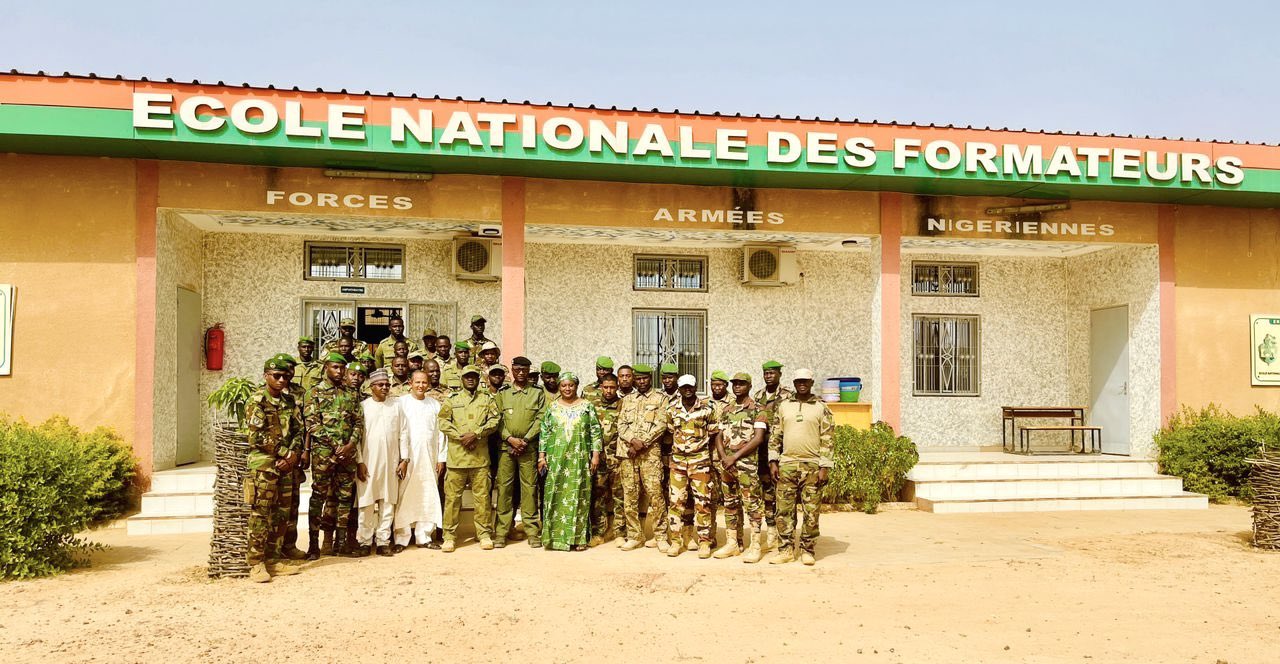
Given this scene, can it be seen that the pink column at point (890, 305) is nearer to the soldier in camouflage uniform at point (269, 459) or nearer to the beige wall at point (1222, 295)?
the beige wall at point (1222, 295)

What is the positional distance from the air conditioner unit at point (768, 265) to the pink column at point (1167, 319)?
4.70 meters

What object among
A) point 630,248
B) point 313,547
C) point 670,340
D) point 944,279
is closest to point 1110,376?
point 944,279

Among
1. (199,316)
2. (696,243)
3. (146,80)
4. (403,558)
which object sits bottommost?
(403,558)

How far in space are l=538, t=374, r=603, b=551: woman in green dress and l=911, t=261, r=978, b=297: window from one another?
6915mm

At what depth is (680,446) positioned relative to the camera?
7.04 meters

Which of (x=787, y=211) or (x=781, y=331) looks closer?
(x=787, y=211)

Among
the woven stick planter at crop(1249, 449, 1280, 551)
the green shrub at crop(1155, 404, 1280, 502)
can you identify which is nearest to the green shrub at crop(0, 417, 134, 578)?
the woven stick planter at crop(1249, 449, 1280, 551)

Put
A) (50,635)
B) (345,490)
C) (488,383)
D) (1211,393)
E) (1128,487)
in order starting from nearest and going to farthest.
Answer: (50,635)
(345,490)
(488,383)
(1128,487)
(1211,393)

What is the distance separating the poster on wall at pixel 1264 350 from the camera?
1108cm

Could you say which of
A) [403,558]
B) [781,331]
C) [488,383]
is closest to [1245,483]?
[781,331]

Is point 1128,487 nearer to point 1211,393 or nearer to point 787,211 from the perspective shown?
point 1211,393

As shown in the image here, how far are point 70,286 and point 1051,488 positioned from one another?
434 inches

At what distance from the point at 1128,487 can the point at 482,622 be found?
835 centimetres

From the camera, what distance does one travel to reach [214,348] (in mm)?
10406
